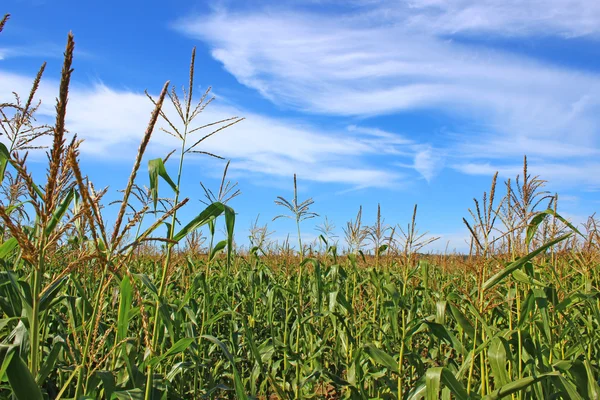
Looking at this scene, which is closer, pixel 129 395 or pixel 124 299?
pixel 124 299

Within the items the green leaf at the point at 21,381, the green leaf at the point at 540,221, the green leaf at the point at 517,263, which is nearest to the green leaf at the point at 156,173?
the green leaf at the point at 21,381

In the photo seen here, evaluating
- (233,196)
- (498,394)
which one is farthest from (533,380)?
(233,196)

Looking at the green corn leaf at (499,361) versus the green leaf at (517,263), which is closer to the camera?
the green leaf at (517,263)

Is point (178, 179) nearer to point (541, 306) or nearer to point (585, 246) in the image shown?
point (541, 306)

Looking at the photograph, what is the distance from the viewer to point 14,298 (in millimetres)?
2379

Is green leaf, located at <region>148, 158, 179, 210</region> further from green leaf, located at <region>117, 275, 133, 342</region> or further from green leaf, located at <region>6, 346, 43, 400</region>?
green leaf, located at <region>6, 346, 43, 400</region>

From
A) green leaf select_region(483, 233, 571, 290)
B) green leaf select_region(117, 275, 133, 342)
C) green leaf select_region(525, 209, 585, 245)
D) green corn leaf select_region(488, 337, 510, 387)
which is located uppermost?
green leaf select_region(525, 209, 585, 245)

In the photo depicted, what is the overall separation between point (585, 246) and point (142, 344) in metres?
5.05

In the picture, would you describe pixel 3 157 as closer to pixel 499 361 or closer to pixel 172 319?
pixel 172 319

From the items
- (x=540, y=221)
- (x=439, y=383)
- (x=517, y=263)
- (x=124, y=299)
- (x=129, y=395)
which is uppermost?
(x=540, y=221)

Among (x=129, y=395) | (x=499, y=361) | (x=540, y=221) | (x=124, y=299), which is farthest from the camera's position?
(x=540, y=221)

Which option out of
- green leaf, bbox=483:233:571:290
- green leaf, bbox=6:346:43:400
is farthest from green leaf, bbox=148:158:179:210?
green leaf, bbox=483:233:571:290

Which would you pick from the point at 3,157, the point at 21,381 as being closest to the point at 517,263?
the point at 21,381

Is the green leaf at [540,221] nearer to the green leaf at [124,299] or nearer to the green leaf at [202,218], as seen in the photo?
the green leaf at [202,218]
